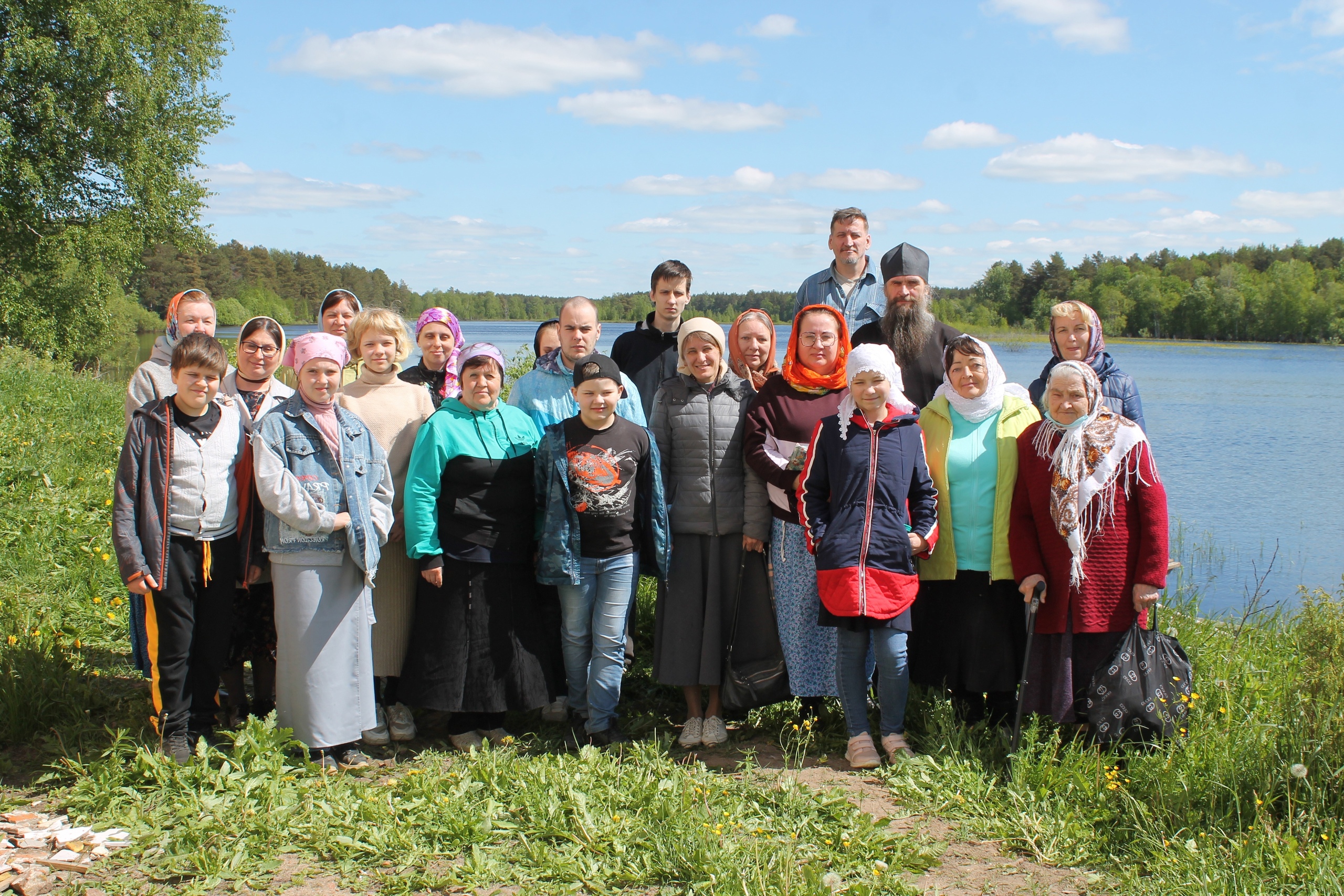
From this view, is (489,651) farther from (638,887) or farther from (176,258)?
(176,258)

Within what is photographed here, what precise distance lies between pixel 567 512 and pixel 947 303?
67.2 metres

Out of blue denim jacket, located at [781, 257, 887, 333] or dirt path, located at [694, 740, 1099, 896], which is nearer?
dirt path, located at [694, 740, 1099, 896]

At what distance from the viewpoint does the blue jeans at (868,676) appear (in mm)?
4168

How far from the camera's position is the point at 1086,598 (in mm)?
3980

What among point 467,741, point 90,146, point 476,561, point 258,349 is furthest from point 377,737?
point 90,146

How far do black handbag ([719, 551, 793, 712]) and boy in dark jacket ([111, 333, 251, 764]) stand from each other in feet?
7.52

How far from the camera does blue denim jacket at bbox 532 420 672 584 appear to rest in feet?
14.0

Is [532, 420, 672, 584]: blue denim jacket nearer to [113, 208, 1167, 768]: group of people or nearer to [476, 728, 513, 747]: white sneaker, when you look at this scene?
[113, 208, 1167, 768]: group of people

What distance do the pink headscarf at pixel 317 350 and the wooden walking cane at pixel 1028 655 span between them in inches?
126

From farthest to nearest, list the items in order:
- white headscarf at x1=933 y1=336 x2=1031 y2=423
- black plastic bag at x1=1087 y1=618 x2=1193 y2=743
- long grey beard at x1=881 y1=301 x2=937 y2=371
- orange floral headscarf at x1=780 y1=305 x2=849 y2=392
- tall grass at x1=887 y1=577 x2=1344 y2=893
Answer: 1. long grey beard at x1=881 y1=301 x2=937 y2=371
2. orange floral headscarf at x1=780 y1=305 x2=849 y2=392
3. white headscarf at x1=933 y1=336 x2=1031 y2=423
4. black plastic bag at x1=1087 y1=618 x2=1193 y2=743
5. tall grass at x1=887 y1=577 x2=1344 y2=893

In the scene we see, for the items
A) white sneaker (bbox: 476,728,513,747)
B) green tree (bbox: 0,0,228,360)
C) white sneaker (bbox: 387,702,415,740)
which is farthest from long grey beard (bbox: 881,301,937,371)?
green tree (bbox: 0,0,228,360)

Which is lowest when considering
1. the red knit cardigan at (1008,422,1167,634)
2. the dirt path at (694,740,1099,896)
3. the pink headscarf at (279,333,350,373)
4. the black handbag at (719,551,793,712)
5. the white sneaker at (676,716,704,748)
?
the dirt path at (694,740,1099,896)

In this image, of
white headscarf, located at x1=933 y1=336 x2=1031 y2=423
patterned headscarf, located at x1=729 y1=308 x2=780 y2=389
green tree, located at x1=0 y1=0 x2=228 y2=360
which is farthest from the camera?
green tree, located at x1=0 y1=0 x2=228 y2=360

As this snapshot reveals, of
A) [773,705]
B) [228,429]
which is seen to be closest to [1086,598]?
[773,705]
